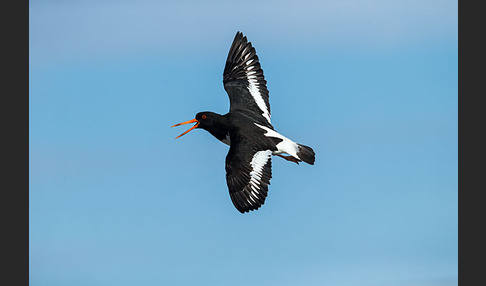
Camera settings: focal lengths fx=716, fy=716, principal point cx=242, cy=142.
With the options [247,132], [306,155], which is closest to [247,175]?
[247,132]

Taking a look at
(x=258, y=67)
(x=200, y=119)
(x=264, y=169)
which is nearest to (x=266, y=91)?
(x=258, y=67)

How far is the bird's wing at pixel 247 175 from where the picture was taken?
14.8 metres

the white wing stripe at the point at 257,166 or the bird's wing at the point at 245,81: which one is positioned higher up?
the bird's wing at the point at 245,81

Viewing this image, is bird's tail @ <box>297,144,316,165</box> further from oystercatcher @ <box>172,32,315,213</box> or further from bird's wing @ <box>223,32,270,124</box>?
bird's wing @ <box>223,32,270,124</box>

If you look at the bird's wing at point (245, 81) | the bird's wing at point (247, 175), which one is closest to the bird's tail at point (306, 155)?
the bird's wing at point (247, 175)

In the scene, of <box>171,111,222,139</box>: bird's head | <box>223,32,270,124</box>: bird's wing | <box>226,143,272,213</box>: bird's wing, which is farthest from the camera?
<box>223,32,270,124</box>: bird's wing

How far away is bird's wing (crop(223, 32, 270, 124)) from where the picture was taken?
17.3 m

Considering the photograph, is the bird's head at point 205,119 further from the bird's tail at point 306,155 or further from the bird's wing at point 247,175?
the bird's tail at point 306,155

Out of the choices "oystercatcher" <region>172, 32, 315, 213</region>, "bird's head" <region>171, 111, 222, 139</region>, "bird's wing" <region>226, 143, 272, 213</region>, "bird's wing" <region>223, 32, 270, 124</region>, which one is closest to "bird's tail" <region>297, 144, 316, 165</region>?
"oystercatcher" <region>172, 32, 315, 213</region>

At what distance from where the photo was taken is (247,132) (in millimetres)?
15688

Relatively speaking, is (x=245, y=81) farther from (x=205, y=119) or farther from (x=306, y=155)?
(x=306, y=155)

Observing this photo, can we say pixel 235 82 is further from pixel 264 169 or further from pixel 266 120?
pixel 264 169

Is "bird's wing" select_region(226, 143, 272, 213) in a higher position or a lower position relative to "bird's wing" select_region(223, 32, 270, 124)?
lower

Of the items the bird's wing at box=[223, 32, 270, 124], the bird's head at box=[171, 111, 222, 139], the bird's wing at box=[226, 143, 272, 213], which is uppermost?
the bird's wing at box=[223, 32, 270, 124]
